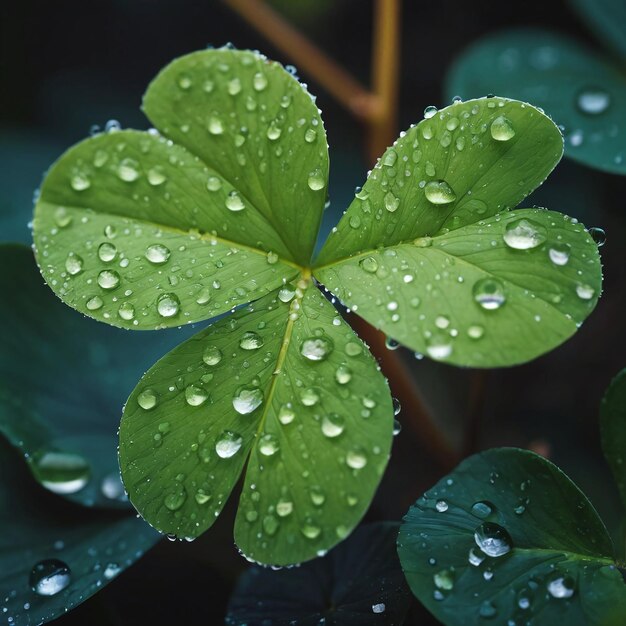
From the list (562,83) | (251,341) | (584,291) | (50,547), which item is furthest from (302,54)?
(50,547)

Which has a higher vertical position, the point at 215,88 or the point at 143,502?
the point at 215,88

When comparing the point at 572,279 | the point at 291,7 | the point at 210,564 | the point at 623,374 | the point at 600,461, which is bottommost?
the point at 210,564

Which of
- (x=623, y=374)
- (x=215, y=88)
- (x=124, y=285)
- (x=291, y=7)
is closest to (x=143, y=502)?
(x=124, y=285)

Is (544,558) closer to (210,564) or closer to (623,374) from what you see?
(623,374)

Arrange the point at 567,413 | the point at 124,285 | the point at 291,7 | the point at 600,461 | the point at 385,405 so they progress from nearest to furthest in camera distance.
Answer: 1. the point at 385,405
2. the point at 124,285
3. the point at 600,461
4. the point at 567,413
5. the point at 291,7

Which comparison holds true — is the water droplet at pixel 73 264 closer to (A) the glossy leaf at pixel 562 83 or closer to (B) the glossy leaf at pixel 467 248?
(B) the glossy leaf at pixel 467 248

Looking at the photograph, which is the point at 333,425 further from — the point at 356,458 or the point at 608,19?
the point at 608,19

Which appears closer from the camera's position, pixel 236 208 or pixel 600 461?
pixel 236 208
